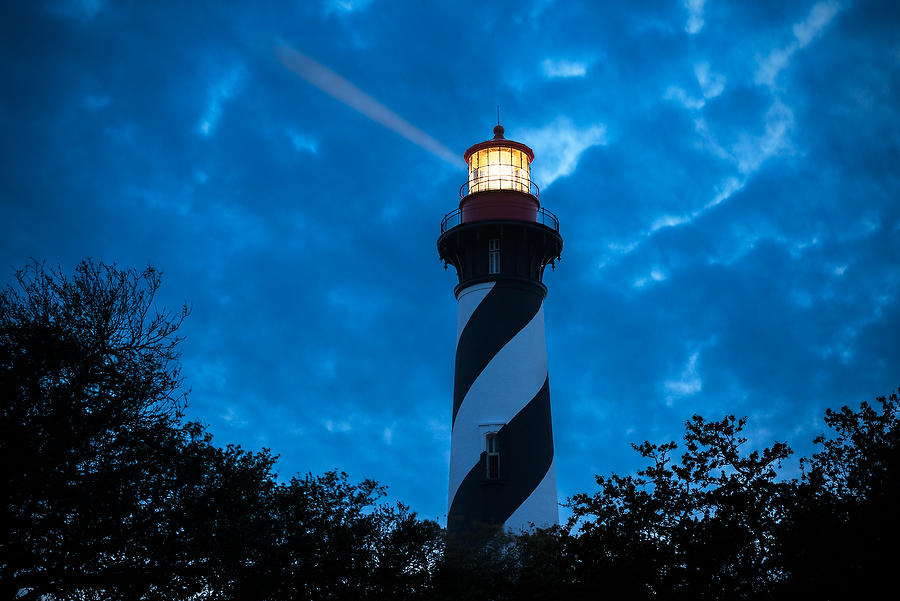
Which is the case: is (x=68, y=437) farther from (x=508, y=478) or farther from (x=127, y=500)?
(x=508, y=478)

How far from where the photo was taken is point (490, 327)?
91.9 ft

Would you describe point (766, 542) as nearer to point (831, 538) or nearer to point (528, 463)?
point (831, 538)

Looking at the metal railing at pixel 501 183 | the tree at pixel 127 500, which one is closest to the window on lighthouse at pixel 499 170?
the metal railing at pixel 501 183

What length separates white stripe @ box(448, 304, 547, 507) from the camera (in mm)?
26958

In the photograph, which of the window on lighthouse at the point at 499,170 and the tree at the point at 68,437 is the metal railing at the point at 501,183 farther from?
the tree at the point at 68,437

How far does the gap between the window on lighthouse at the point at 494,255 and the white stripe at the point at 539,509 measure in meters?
6.96

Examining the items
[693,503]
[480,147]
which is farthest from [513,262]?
[693,503]

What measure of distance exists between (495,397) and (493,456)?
193cm

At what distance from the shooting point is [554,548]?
17.1 m

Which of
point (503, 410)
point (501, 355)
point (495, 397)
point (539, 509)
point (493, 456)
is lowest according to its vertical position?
point (539, 509)

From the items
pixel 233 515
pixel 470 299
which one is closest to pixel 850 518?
pixel 233 515

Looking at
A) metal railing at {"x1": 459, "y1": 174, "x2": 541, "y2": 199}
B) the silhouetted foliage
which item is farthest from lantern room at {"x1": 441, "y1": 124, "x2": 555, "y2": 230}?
the silhouetted foliage

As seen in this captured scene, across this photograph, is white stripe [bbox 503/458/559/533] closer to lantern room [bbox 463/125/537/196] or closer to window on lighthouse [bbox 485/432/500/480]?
window on lighthouse [bbox 485/432/500/480]

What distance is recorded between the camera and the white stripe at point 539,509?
1019 inches
